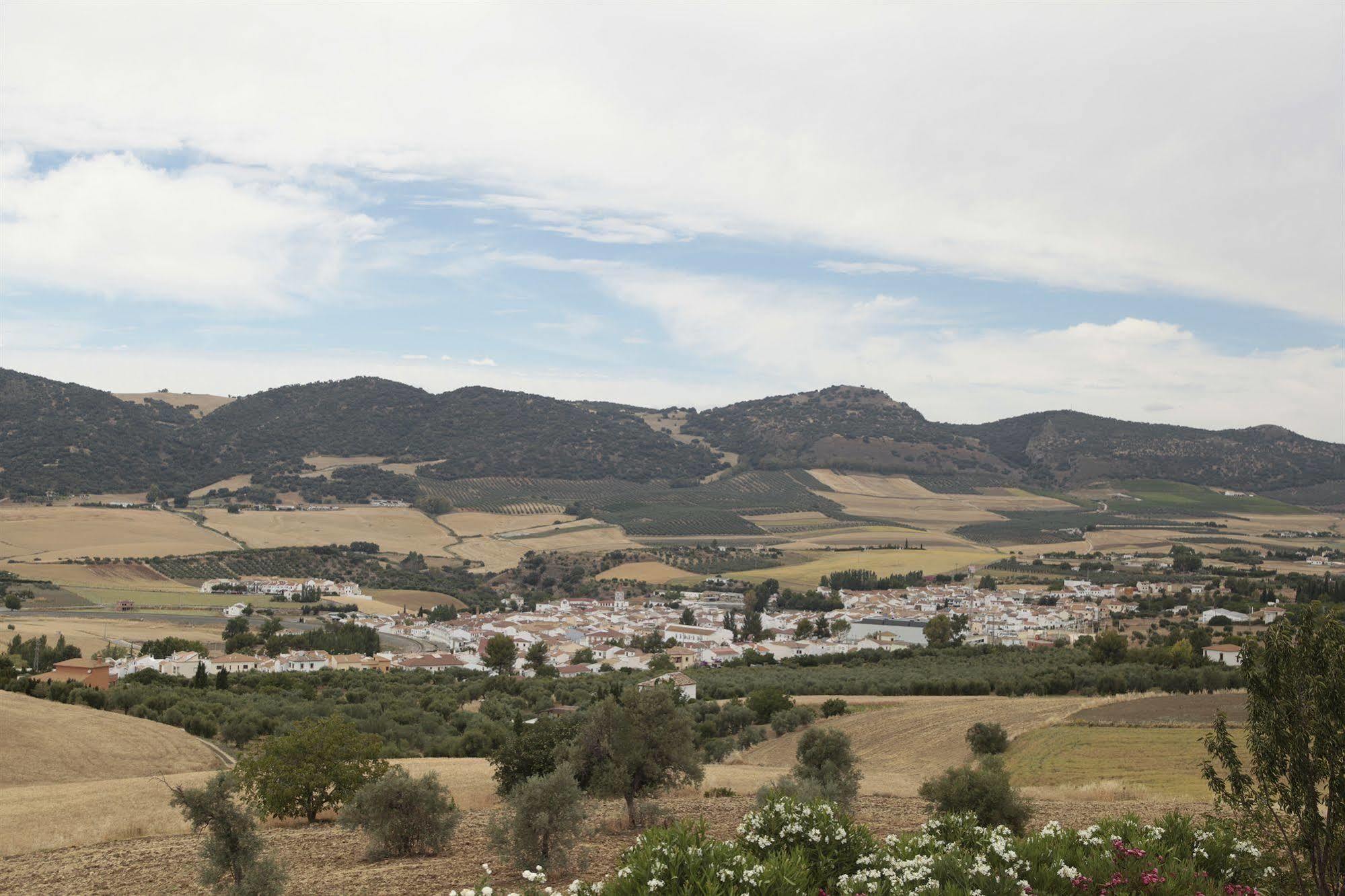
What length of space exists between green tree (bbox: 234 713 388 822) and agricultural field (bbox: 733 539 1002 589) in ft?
252

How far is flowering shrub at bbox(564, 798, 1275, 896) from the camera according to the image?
24.7 ft

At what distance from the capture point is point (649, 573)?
98.9 meters

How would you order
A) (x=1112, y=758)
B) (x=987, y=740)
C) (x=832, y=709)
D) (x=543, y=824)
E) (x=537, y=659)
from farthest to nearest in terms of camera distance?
(x=537, y=659) < (x=832, y=709) < (x=987, y=740) < (x=1112, y=758) < (x=543, y=824)

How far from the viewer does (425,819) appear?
13.1 metres

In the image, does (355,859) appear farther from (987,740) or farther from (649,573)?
(649,573)

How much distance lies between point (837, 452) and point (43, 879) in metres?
170

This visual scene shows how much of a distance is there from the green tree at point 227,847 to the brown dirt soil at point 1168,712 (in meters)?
26.6

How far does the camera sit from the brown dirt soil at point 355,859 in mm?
11555

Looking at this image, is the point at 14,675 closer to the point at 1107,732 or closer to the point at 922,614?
the point at 1107,732

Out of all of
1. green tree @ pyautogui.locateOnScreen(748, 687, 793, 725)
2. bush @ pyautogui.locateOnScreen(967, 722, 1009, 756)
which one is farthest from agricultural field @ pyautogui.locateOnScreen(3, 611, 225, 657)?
bush @ pyautogui.locateOnScreen(967, 722, 1009, 756)

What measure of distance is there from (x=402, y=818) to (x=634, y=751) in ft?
12.7

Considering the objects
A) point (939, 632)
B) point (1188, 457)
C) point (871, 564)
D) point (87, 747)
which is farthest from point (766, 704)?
point (1188, 457)

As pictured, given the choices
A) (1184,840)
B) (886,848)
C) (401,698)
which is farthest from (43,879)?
(401,698)

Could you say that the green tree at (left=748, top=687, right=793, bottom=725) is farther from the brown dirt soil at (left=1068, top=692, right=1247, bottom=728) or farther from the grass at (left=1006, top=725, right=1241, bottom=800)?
the brown dirt soil at (left=1068, top=692, right=1247, bottom=728)
